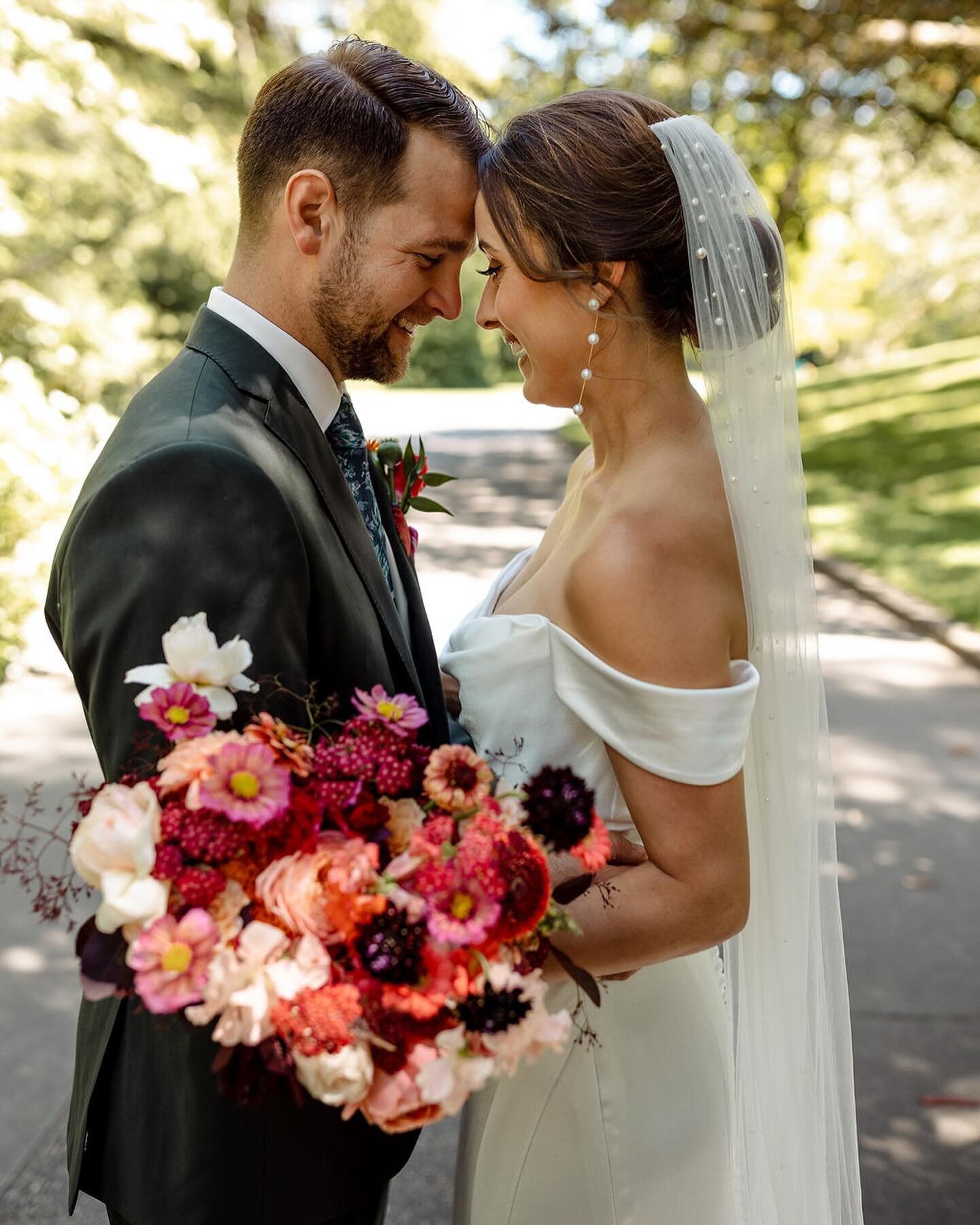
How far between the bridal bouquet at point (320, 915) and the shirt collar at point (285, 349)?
3.19 feet

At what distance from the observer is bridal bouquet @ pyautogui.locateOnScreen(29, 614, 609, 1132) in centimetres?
124

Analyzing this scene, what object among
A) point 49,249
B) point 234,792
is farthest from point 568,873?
point 49,249

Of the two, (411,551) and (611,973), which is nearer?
(611,973)

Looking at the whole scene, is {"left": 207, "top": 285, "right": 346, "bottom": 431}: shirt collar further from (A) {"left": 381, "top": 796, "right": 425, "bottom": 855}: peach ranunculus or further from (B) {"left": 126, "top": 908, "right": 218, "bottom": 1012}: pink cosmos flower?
(B) {"left": 126, "top": 908, "right": 218, "bottom": 1012}: pink cosmos flower

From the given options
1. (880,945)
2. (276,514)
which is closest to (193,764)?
(276,514)

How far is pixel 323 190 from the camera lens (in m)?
2.19

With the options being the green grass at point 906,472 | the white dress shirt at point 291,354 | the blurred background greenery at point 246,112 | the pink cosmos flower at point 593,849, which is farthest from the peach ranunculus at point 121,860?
the green grass at point 906,472

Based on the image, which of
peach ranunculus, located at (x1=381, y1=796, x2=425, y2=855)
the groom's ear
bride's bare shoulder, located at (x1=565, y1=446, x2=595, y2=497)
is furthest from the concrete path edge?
peach ranunculus, located at (x1=381, y1=796, x2=425, y2=855)

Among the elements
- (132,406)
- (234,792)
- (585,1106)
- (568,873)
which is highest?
(132,406)

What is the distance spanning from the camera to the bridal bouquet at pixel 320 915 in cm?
124

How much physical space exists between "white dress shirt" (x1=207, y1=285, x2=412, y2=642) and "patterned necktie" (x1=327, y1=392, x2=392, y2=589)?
0.39 ft

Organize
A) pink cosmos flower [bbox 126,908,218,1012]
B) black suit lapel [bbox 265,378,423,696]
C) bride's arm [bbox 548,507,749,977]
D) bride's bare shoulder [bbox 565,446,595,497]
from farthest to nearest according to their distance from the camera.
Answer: bride's bare shoulder [bbox 565,446,595,497] → black suit lapel [bbox 265,378,423,696] → bride's arm [bbox 548,507,749,977] → pink cosmos flower [bbox 126,908,218,1012]

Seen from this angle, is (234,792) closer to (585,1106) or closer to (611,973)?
(611,973)

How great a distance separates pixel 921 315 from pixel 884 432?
26.8 metres
